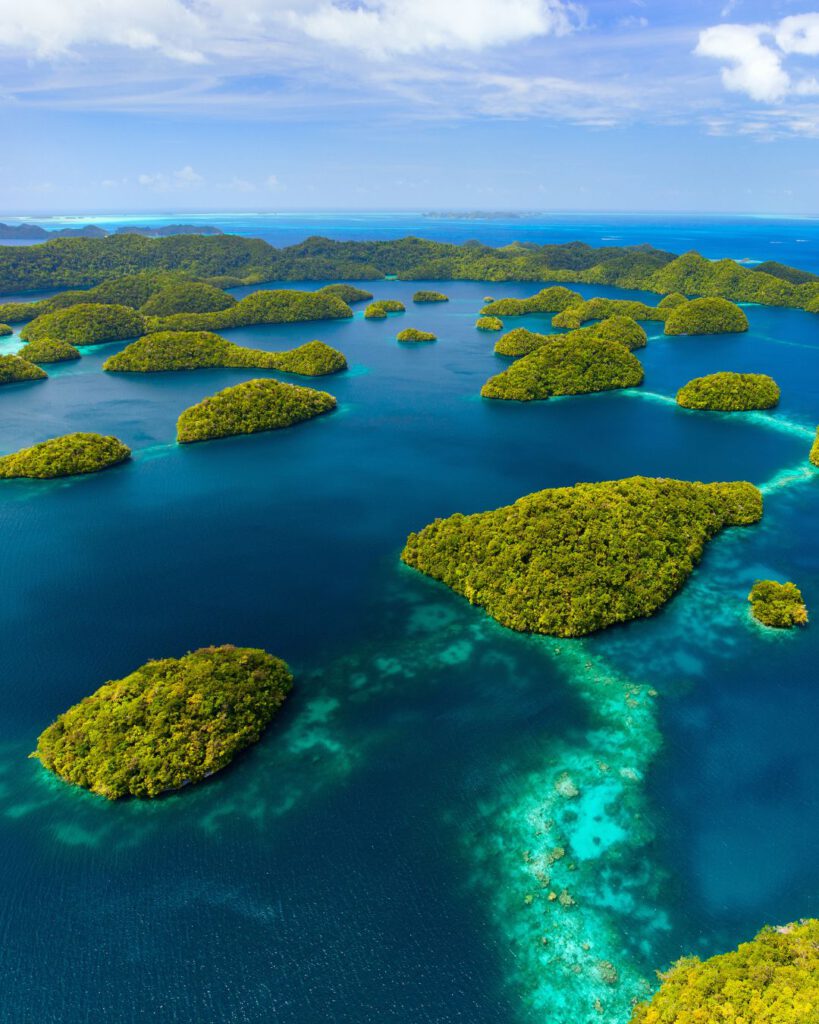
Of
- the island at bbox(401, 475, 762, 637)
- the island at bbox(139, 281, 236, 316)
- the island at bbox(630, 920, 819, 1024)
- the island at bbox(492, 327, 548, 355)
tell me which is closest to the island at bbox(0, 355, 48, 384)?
the island at bbox(139, 281, 236, 316)

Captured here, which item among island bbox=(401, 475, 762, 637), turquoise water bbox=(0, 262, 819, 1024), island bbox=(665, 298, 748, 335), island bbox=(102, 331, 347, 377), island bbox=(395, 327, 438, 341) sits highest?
island bbox=(665, 298, 748, 335)

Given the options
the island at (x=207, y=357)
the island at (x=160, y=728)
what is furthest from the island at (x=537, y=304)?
the island at (x=160, y=728)

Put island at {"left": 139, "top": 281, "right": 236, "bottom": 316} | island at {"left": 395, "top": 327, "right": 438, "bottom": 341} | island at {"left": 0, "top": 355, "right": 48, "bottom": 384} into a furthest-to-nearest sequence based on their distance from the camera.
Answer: island at {"left": 139, "top": 281, "right": 236, "bottom": 316} < island at {"left": 395, "top": 327, "right": 438, "bottom": 341} < island at {"left": 0, "top": 355, "right": 48, "bottom": 384}

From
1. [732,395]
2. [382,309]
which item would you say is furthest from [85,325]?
[732,395]

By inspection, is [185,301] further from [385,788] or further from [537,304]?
[385,788]

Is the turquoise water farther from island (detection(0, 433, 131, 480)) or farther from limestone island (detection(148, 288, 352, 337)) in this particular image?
limestone island (detection(148, 288, 352, 337))

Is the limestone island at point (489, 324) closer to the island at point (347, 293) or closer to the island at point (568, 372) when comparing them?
the island at point (568, 372)
